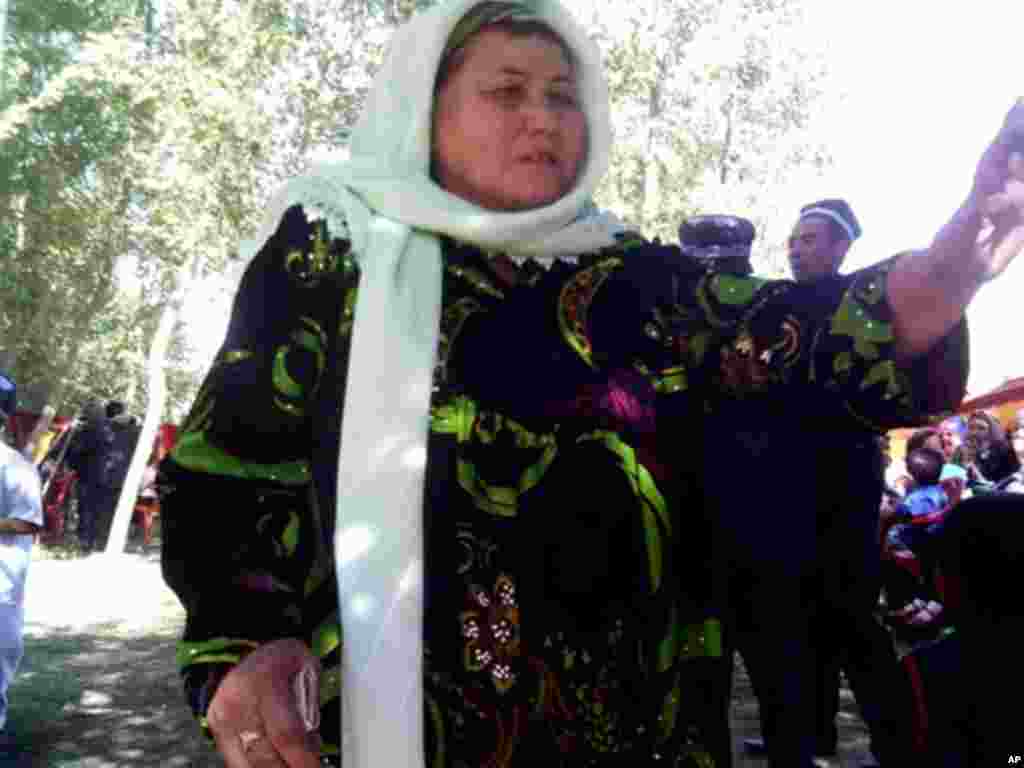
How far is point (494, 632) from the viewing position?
139cm

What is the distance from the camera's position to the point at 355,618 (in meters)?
1.37

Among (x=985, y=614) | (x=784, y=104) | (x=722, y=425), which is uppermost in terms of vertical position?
→ (x=784, y=104)

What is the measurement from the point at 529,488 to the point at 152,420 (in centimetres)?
1333

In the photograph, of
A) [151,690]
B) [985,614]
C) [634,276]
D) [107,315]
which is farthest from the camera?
[107,315]

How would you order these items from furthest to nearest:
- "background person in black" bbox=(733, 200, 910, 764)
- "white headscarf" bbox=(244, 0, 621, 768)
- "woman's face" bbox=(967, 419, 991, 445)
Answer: "woman's face" bbox=(967, 419, 991, 445) < "background person in black" bbox=(733, 200, 910, 764) < "white headscarf" bbox=(244, 0, 621, 768)

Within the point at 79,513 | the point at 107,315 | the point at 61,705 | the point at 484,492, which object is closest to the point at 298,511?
the point at 484,492

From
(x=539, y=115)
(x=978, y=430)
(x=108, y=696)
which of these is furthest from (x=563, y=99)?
(x=978, y=430)

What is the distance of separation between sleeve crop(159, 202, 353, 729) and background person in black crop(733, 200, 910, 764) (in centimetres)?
117

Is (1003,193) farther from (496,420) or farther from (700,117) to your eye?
(700,117)

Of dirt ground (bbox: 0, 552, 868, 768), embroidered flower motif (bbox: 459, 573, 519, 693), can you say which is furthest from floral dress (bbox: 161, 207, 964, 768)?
dirt ground (bbox: 0, 552, 868, 768)

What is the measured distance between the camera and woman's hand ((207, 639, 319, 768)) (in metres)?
1.25

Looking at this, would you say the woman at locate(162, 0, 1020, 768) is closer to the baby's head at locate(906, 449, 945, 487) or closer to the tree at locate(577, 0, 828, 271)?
the baby's head at locate(906, 449, 945, 487)

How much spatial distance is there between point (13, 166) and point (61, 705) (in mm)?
12585

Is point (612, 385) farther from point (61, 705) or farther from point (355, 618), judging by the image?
point (61, 705)
